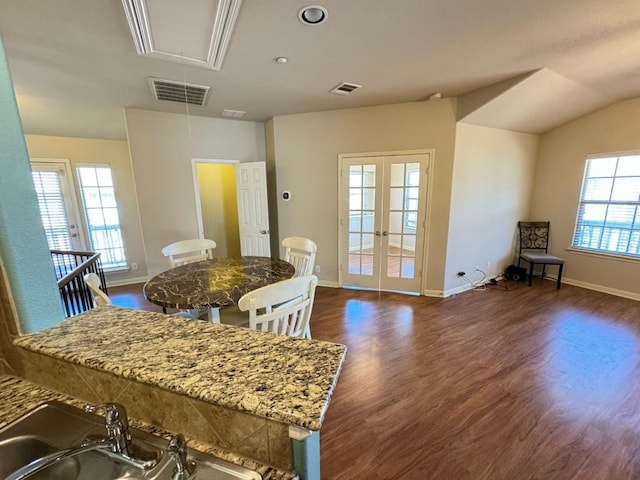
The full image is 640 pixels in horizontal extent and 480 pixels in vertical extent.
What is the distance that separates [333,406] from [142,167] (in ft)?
12.3

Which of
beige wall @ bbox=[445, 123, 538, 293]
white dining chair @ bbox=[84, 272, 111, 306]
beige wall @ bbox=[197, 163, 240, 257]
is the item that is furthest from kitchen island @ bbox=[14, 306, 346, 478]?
beige wall @ bbox=[197, 163, 240, 257]

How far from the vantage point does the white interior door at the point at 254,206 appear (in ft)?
13.4

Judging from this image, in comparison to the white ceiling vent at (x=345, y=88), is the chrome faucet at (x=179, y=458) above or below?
below

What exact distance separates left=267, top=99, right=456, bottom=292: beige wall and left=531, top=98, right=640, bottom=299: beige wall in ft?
7.58

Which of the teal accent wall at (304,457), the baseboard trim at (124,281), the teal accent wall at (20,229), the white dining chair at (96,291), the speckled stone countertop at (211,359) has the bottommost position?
the baseboard trim at (124,281)

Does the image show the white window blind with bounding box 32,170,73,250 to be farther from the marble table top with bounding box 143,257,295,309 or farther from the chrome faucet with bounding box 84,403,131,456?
the chrome faucet with bounding box 84,403,131,456

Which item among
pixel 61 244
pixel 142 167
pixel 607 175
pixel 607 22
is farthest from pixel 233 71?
pixel 607 175

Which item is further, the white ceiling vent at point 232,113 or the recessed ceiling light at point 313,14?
the white ceiling vent at point 232,113

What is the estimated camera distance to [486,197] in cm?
408

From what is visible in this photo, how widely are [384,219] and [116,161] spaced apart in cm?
449

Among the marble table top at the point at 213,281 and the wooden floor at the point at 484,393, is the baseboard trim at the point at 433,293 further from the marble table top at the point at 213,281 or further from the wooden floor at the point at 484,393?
the marble table top at the point at 213,281

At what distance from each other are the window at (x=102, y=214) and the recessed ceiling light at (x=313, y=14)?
4.37 metres

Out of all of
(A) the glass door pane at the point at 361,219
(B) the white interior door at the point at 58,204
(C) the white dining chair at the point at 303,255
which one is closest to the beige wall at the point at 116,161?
(B) the white interior door at the point at 58,204

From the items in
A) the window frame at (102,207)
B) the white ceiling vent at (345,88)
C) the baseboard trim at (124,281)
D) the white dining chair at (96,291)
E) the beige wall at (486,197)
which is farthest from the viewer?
the baseboard trim at (124,281)
